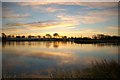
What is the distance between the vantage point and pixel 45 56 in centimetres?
522

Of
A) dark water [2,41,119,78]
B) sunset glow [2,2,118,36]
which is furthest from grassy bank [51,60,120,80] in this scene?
sunset glow [2,2,118,36]

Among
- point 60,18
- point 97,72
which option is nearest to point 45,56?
point 60,18

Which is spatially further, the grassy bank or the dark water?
the dark water

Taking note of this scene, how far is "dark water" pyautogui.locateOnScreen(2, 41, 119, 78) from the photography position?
5.20m

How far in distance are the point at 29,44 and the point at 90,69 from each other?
1.40 meters

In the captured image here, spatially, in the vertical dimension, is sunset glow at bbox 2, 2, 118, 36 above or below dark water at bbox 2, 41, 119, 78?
above

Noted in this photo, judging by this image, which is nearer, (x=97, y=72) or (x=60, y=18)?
(x=97, y=72)

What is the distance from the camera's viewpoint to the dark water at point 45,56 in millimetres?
5199

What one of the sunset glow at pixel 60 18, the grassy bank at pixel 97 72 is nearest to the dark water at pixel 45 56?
the grassy bank at pixel 97 72

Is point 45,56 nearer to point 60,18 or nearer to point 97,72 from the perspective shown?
point 60,18

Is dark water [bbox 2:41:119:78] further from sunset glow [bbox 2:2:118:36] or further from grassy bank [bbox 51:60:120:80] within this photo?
sunset glow [bbox 2:2:118:36]

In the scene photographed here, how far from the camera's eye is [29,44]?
5.30 metres

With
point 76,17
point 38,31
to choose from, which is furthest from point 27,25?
point 76,17

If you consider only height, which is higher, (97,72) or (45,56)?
(45,56)
